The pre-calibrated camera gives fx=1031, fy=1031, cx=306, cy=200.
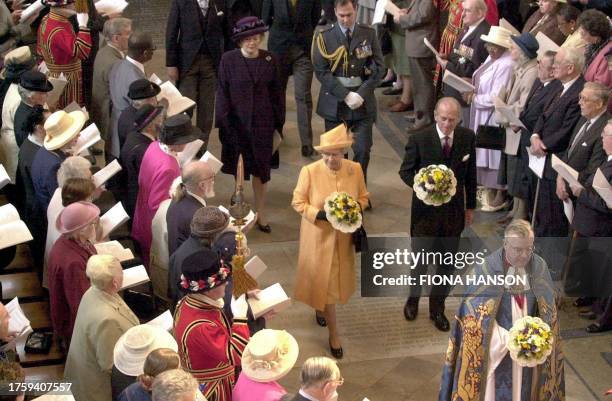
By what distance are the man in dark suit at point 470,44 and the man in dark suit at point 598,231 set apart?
2.42m

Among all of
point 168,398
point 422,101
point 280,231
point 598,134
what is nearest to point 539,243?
point 598,134

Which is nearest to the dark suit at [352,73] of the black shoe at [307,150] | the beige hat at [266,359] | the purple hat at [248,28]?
the purple hat at [248,28]

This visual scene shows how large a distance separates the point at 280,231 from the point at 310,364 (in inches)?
186

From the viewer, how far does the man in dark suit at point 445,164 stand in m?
8.03

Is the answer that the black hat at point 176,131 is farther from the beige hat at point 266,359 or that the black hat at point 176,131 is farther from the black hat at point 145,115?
the beige hat at point 266,359

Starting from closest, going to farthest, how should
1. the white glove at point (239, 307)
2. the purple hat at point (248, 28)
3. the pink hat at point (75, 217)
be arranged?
the white glove at point (239, 307), the pink hat at point (75, 217), the purple hat at point (248, 28)

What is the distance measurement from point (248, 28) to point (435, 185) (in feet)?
8.10

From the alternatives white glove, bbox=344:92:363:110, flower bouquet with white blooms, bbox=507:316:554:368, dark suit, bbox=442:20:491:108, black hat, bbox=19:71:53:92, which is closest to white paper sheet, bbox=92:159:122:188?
black hat, bbox=19:71:53:92

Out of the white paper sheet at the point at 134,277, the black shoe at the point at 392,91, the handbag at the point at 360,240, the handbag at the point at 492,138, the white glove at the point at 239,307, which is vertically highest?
the white glove at the point at 239,307

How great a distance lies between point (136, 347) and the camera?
582 cm

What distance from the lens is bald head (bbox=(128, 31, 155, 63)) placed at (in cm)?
927

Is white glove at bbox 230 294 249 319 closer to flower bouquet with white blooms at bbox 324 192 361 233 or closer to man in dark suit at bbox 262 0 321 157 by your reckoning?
flower bouquet with white blooms at bbox 324 192 361 233

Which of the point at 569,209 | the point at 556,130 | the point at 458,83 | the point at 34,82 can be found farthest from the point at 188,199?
the point at 458,83

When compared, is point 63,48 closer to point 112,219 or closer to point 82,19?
point 82,19
